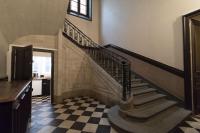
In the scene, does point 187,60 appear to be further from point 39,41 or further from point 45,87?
point 45,87

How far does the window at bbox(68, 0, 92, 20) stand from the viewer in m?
A: 6.43

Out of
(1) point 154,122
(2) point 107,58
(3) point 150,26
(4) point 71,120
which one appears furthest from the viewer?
(2) point 107,58

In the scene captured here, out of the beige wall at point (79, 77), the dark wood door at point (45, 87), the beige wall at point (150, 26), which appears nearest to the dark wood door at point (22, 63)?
the beige wall at point (79, 77)

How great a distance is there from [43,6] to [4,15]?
948 mm

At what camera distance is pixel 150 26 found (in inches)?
178

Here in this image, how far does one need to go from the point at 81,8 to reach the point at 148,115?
6012 millimetres

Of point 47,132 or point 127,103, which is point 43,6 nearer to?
point 47,132

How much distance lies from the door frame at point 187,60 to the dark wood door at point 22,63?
3841 mm

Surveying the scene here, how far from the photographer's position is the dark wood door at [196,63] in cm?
346

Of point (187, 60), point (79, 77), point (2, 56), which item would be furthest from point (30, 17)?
point (187, 60)

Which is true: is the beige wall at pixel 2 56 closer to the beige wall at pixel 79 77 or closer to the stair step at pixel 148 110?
the beige wall at pixel 79 77

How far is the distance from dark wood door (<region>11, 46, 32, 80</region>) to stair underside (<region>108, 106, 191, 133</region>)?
2.11 meters

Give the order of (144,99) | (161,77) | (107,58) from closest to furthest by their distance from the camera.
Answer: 1. (144,99)
2. (161,77)
3. (107,58)

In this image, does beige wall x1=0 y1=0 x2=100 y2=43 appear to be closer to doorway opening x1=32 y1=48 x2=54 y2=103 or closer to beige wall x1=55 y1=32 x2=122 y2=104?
beige wall x1=55 y1=32 x2=122 y2=104
